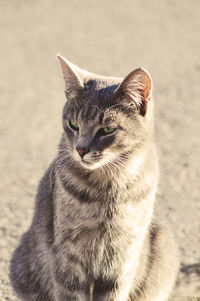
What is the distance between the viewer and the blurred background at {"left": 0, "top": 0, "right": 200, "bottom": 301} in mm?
3139

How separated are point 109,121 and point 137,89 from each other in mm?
182

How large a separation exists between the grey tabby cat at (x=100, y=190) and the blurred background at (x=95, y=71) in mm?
576

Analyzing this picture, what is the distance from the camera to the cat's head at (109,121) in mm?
1880

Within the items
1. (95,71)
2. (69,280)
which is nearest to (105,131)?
(69,280)

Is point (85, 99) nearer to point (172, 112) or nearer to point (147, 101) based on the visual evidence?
point (147, 101)

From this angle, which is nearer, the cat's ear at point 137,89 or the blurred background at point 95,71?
the cat's ear at point 137,89

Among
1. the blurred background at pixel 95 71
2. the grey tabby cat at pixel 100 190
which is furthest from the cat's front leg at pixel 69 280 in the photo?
the blurred background at pixel 95 71

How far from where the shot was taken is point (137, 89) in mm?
1878

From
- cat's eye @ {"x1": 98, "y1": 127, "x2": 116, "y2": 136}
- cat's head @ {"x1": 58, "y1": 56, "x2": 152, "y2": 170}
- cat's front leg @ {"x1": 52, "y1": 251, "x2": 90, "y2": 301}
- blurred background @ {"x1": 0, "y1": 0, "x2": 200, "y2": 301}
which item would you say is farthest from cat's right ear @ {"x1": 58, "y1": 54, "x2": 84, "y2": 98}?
blurred background @ {"x1": 0, "y1": 0, "x2": 200, "y2": 301}

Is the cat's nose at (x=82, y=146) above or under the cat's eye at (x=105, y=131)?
under

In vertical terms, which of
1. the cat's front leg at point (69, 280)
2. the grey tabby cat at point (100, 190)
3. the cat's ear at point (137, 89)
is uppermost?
the cat's ear at point (137, 89)

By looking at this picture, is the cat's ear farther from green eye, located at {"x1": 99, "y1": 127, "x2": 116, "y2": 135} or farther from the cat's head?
green eye, located at {"x1": 99, "y1": 127, "x2": 116, "y2": 135}

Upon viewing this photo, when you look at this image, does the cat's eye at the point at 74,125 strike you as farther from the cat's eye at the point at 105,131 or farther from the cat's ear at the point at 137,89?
the cat's ear at the point at 137,89

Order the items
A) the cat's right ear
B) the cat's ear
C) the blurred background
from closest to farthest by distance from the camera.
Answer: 1. the cat's ear
2. the cat's right ear
3. the blurred background
